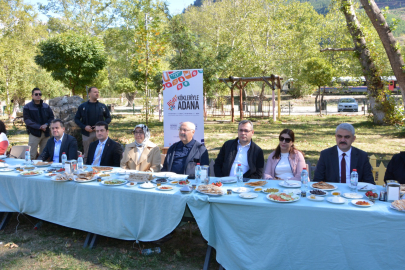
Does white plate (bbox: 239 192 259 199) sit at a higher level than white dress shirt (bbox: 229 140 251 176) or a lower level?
lower

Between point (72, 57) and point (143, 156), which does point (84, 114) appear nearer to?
point (143, 156)

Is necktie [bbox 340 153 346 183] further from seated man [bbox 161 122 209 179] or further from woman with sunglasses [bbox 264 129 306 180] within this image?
seated man [bbox 161 122 209 179]

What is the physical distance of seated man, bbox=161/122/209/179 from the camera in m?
4.46

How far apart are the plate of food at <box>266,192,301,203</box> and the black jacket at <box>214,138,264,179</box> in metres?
1.26

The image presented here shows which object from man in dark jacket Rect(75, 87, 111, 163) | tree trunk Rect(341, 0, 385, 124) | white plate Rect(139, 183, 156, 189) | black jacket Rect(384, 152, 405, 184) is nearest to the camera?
white plate Rect(139, 183, 156, 189)

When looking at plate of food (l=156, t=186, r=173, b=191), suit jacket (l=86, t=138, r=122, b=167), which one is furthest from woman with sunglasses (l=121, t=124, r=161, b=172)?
plate of food (l=156, t=186, r=173, b=191)

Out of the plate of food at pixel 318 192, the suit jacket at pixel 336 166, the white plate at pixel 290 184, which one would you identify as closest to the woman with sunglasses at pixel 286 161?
the suit jacket at pixel 336 166

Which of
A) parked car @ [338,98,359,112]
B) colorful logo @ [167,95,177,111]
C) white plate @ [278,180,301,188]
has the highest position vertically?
parked car @ [338,98,359,112]

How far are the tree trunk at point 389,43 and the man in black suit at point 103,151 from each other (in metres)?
5.62

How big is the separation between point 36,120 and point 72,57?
9.68 m

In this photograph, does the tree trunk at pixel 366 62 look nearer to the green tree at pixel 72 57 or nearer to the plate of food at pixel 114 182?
the plate of food at pixel 114 182

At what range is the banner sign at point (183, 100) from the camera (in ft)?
19.9

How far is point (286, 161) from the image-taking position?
4.32 meters

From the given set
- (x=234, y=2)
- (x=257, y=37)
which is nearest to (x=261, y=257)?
(x=257, y=37)
